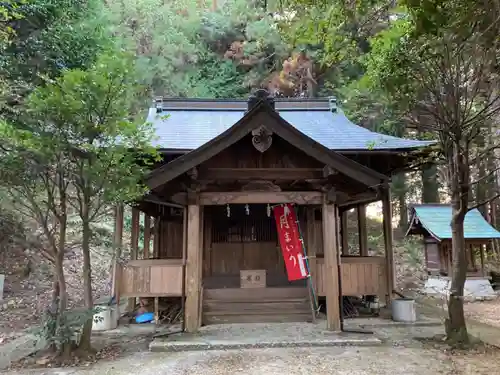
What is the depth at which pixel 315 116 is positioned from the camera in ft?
39.3

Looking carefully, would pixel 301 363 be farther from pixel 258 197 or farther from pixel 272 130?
pixel 272 130

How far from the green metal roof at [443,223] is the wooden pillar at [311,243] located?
6.23 m

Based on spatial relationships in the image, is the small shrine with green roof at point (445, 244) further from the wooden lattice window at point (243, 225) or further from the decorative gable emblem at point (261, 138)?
the decorative gable emblem at point (261, 138)

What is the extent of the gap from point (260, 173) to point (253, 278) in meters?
2.78

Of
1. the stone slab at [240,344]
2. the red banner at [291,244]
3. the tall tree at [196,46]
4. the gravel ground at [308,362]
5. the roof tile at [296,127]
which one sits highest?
the tall tree at [196,46]

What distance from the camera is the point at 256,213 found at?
32.3ft

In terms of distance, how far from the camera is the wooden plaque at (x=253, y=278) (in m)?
8.83

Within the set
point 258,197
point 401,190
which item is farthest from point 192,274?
point 401,190

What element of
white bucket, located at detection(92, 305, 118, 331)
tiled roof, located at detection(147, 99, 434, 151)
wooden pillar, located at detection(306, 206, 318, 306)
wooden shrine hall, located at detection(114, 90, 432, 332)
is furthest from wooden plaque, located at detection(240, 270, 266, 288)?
tiled roof, located at detection(147, 99, 434, 151)

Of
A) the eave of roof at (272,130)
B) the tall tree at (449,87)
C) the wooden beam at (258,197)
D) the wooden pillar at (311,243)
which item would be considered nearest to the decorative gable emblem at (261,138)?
the eave of roof at (272,130)

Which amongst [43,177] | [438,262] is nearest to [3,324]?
[43,177]

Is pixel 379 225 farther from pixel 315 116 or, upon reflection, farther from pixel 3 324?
pixel 3 324

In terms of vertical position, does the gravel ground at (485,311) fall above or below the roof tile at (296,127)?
below

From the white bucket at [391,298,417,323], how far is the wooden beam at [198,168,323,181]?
11.0 feet
